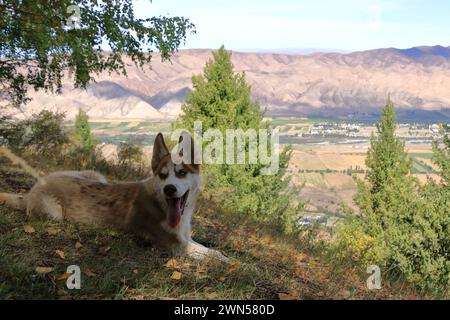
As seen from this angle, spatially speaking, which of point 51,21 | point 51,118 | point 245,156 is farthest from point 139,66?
point 245,156

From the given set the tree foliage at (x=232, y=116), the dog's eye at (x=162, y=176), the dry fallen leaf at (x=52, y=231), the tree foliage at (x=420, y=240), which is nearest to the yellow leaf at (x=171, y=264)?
the dog's eye at (x=162, y=176)

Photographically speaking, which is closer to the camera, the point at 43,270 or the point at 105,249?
the point at 43,270

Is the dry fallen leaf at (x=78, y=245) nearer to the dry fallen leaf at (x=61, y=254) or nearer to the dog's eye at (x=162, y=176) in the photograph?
the dry fallen leaf at (x=61, y=254)

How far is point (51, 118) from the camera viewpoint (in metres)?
17.0

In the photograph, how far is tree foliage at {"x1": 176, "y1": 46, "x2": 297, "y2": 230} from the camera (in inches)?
1181

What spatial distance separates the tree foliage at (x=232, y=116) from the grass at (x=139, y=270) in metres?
21.1

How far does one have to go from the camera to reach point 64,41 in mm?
9922

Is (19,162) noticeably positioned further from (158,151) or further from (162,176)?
(162,176)

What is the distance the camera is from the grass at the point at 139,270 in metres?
4.64

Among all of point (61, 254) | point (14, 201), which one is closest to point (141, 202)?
point (61, 254)

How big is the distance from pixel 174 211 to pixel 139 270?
122 centimetres

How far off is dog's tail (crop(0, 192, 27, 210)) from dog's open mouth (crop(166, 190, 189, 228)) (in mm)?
2454

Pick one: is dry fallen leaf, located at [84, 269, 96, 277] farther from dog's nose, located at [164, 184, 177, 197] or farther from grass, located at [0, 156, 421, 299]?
dog's nose, located at [164, 184, 177, 197]
